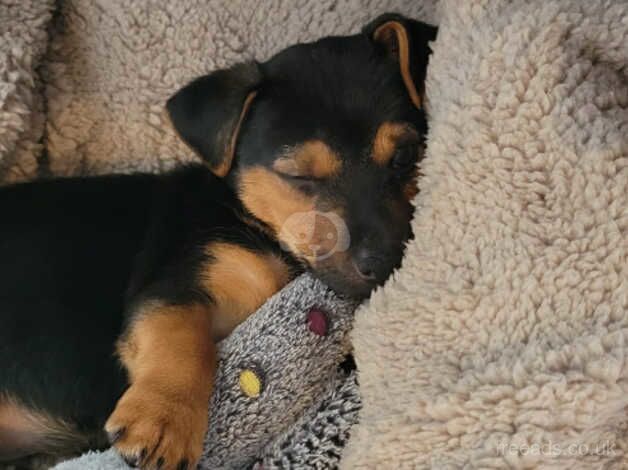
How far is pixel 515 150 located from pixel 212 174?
1.16 m

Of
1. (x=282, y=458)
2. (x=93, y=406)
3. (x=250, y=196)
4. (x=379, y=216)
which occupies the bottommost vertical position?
(x=93, y=406)

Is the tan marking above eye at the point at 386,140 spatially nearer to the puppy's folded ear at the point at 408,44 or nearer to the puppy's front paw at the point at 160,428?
the puppy's folded ear at the point at 408,44

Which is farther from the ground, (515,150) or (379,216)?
(515,150)

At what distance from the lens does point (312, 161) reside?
2.15 m

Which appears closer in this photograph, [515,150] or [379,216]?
[515,150]

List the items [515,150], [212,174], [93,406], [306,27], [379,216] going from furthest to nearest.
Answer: [306,27] < [212,174] < [93,406] < [379,216] < [515,150]

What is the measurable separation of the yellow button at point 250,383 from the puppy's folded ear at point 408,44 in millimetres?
883

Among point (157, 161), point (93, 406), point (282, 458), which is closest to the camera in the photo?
point (282, 458)

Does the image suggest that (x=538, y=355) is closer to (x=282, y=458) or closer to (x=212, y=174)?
(x=282, y=458)

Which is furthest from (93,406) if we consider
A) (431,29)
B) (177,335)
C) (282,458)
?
(431,29)

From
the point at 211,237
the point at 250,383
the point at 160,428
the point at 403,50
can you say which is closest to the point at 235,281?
the point at 211,237

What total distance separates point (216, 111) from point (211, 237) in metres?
0.38

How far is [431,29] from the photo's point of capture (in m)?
2.29

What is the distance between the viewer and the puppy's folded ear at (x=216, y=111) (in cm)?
229
